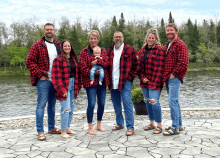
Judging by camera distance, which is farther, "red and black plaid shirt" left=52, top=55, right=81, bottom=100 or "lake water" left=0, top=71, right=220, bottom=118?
"lake water" left=0, top=71, right=220, bottom=118

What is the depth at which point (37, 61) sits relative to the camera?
164 inches

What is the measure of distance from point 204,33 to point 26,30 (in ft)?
154

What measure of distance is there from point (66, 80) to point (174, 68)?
2.09m

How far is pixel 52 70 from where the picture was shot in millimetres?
4000

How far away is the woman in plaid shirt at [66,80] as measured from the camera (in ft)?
13.1

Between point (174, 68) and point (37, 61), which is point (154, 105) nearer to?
point (174, 68)

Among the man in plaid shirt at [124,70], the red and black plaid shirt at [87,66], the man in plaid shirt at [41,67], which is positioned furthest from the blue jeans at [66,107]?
the man in plaid shirt at [124,70]

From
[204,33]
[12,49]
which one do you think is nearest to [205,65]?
[204,33]

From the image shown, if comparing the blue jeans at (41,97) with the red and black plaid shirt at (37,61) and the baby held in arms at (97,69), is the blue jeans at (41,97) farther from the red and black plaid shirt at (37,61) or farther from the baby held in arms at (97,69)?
the baby held in arms at (97,69)

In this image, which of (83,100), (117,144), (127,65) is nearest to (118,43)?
(127,65)

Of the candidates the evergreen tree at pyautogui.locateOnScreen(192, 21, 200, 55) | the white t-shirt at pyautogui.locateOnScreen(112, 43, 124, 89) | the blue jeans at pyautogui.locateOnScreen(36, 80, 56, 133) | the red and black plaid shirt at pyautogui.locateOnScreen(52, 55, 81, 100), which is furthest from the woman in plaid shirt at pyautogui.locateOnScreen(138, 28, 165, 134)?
the evergreen tree at pyautogui.locateOnScreen(192, 21, 200, 55)

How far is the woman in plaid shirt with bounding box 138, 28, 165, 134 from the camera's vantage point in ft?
13.7

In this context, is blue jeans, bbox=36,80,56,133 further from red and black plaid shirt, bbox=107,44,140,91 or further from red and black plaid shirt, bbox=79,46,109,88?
red and black plaid shirt, bbox=107,44,140,91

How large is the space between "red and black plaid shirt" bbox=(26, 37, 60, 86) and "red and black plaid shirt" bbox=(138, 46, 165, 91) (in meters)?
1.97
